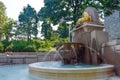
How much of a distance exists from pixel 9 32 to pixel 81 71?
63.4 ft

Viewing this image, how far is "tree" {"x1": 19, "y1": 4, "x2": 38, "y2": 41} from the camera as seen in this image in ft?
74.7

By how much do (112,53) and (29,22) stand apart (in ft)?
63.3

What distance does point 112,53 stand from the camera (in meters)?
4.32

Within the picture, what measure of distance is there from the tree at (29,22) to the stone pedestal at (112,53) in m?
18.5

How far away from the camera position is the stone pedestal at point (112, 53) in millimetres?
4046

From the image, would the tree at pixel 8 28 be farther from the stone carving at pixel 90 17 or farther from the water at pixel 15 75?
the stone carving at pixel 90 17

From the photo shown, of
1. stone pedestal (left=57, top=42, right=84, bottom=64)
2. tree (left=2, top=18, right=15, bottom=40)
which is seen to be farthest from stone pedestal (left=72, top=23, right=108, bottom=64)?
tree (left=2, top=18, right=15, bottom=40)

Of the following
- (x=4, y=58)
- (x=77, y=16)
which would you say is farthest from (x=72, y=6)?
(x=4, y=58)

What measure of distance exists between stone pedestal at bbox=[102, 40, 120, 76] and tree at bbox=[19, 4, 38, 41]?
60.9ft

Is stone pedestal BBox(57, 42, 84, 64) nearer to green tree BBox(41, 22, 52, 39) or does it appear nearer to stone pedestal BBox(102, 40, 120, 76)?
stone pedestal BBox(102, 40, 120, 76)

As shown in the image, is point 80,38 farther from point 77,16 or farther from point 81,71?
point 77,16

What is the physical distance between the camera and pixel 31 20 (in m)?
23.0

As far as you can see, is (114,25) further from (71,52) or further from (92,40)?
(71,52)

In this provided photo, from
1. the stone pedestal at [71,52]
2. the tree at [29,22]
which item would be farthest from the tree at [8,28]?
the stone pedestal at [71,52]
